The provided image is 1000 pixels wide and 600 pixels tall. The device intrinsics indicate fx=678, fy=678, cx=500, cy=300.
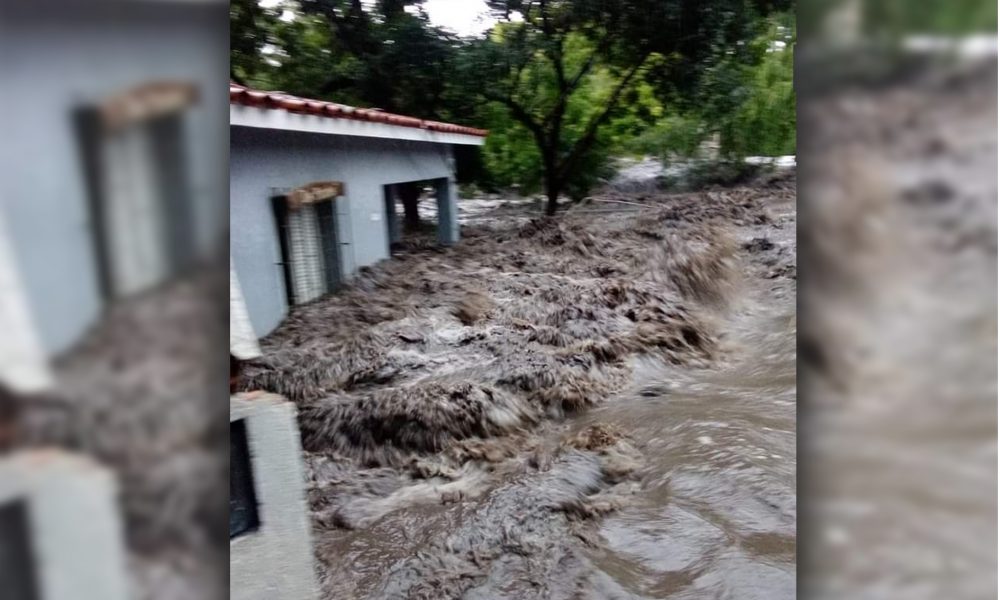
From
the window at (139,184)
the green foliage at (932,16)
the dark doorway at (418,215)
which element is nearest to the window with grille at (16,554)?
the window at (139,184)

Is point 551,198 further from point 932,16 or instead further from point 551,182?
point 932,16

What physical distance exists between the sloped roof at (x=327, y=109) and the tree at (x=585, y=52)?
24 centimetres

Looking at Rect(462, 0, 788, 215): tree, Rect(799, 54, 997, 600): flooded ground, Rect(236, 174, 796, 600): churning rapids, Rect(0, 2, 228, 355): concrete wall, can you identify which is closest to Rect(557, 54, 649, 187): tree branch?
Rect(462, 0, 788, 215): tree

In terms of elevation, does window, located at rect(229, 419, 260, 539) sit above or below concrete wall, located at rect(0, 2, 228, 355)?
below

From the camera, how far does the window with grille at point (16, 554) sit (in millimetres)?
1034

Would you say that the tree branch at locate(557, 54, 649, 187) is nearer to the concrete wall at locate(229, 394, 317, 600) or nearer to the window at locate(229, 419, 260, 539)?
the concrete wall at locate(229, 394, 317, 600)

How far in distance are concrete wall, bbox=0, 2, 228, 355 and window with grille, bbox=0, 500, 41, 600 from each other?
0.25m

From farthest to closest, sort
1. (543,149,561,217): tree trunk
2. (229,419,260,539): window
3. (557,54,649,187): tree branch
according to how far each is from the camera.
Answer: (543,149,561,217): tree trunk → (557,54,649,187): tree branch → (229,419,260,539): window

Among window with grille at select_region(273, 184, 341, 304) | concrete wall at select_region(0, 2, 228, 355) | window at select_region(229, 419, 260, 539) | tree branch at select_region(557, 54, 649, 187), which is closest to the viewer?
concrete wall at select_region(0, 2, 228, 355)

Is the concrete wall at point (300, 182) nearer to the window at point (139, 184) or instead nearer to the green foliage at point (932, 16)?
the window at point (139, 184)

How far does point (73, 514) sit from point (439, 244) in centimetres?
232

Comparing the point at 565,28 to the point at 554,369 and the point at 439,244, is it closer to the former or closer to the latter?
the point at 439,244

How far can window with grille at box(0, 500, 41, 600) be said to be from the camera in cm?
103

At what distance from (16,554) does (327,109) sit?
2.21m
